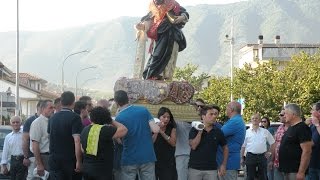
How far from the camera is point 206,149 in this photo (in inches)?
437

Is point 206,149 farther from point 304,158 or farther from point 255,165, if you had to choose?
point 255,165

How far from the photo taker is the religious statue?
14938mm

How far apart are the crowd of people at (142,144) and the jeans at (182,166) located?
16 millimetres

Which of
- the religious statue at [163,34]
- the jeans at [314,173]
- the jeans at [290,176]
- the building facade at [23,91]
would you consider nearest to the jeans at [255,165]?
the religious statue at [163,34]

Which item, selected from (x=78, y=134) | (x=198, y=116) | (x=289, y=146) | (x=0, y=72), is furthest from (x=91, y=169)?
(x=0, y=72)

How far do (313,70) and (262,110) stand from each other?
409cm

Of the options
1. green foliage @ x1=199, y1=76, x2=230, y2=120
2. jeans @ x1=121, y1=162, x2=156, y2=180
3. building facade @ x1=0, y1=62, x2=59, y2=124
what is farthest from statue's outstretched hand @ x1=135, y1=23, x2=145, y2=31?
building facade @ x1=0, y1=62, x2=59, y2=124

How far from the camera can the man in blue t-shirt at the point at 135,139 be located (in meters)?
10.3

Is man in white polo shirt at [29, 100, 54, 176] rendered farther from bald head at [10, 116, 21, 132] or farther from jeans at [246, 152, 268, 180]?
jeans at [246, 152, 268, 180]

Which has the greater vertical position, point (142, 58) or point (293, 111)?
point (142, 58)

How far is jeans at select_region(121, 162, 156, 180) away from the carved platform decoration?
349 centimetres

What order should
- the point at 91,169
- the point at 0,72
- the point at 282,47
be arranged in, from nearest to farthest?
the point at 91,169 → the point at 0,72 → the point at 282,47

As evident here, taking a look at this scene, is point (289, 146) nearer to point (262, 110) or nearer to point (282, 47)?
point (262, 110)

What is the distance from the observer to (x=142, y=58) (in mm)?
15383
